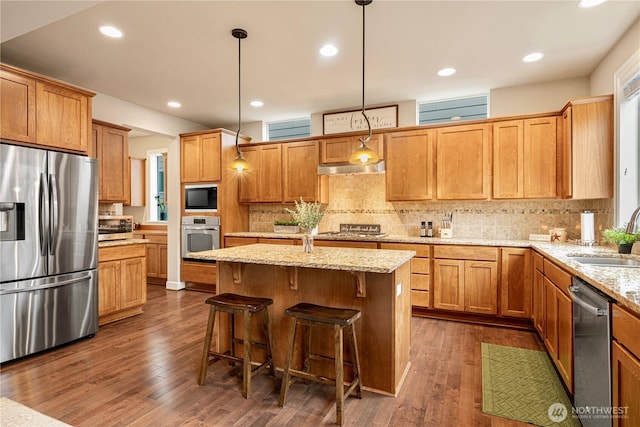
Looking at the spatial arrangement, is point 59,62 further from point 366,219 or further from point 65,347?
point 366,219

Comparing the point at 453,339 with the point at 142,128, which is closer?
the point at 453,339

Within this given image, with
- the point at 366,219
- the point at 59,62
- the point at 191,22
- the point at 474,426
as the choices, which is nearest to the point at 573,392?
the point at 474,426

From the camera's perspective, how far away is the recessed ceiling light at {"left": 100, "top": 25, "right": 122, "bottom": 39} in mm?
2857

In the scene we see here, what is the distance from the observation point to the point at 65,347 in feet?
10.5

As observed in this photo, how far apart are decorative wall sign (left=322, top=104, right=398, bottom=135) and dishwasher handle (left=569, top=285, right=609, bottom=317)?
326 cm

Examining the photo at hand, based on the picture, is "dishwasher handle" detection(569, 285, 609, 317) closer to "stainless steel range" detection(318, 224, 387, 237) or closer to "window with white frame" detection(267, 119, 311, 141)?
"stainless steel range" detection(318, 224, 387, 237)

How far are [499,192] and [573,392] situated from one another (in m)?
2.43

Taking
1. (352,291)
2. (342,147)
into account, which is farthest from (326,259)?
(342,147)

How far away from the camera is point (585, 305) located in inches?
72.7

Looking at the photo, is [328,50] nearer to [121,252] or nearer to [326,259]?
[326,259]

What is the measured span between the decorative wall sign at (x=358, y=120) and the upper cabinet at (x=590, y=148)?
207cm

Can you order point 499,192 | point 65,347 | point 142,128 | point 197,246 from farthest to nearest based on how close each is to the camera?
point 197,246 < point 142,128 < point 499,192 < point 65,347

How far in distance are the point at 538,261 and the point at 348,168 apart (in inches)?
96.1

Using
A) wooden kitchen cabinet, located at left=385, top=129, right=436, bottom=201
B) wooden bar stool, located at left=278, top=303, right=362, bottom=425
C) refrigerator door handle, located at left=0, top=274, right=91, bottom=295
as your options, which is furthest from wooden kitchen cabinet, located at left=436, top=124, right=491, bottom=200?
refrigerator door handle, located at left=0, top=274, right=91, bottom=295
